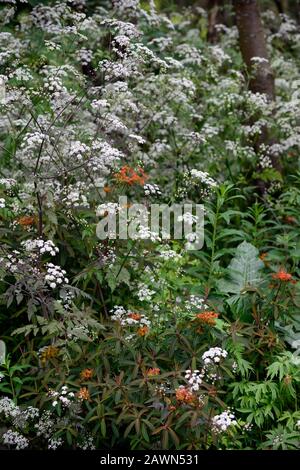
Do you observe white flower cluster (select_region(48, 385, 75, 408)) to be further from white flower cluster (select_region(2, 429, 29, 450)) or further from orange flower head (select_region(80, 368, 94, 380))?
white flower cluster (select_region(2, 429, 29, 450))

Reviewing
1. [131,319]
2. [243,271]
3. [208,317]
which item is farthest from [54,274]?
[243,271]

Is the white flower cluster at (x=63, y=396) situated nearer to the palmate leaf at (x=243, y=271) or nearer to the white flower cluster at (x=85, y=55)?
the palmate leaf at (x=243, y=271)

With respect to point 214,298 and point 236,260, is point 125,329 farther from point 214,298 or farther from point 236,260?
point 236,260

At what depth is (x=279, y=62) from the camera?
26.1ft

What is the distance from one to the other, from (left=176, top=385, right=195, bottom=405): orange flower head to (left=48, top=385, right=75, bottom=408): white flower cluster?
598 millimetres

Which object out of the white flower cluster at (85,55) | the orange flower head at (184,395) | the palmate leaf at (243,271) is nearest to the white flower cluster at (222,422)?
the orange flower head at (184,395)

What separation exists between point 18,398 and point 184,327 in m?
1.16

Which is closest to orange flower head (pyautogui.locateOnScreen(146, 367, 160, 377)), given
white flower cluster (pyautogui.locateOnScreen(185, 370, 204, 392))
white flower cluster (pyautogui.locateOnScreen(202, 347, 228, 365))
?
white flower cluster (pyautogui.locateOnScreen(185, 370, 204, 392))

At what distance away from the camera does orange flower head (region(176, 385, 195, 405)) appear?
356 centimetres

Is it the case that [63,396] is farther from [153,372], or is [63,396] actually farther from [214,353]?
[214,353]

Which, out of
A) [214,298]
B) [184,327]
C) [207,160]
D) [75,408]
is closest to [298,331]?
[214,298]

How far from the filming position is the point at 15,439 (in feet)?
12.7

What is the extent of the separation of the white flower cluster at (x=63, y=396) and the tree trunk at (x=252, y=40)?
14.4 ft
